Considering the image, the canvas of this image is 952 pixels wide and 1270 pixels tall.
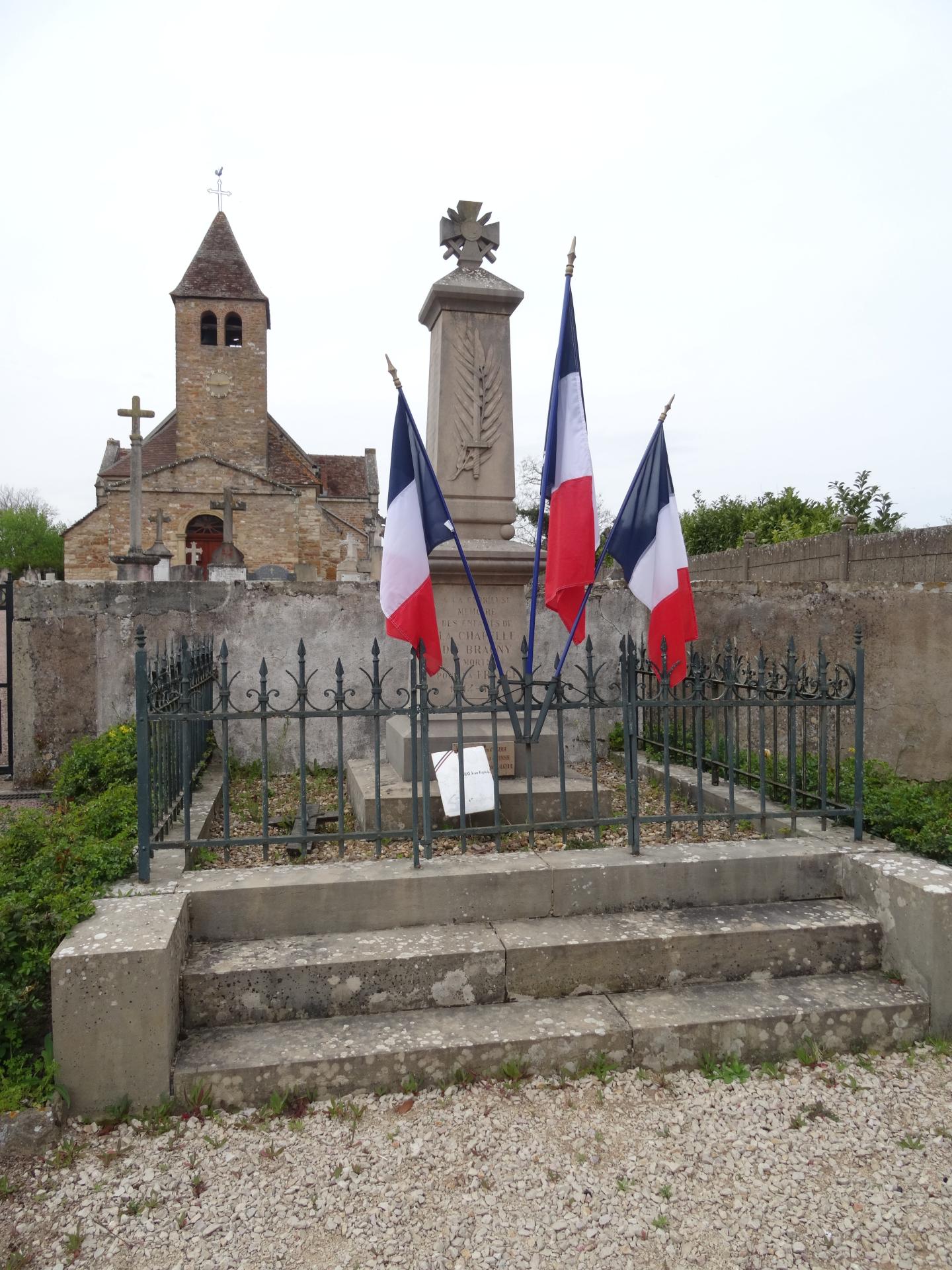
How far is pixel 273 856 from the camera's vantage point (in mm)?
4523

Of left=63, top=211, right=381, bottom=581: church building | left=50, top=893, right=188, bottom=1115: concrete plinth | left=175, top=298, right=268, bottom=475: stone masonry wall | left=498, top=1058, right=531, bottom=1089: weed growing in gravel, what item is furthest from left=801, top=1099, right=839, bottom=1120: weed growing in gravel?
left=175, top=298, right=268, bottom=475: stone masonry wall

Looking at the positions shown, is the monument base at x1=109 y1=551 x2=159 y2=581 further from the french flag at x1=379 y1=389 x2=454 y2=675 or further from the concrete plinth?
the concrete plinth

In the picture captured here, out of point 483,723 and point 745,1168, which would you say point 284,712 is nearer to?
point 483,723

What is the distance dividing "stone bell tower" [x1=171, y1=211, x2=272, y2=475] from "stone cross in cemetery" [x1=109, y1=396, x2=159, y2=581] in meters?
13.0

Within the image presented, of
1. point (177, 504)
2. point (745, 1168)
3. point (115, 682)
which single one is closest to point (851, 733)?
point (745, 1168)

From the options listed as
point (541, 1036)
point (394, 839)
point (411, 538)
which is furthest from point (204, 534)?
point (541, 1036)

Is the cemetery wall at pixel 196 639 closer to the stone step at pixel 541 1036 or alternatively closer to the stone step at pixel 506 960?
the stone step at pixel 506 960

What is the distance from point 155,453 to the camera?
3038cm

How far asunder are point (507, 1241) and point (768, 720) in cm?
459

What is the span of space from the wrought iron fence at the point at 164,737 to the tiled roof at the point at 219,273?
1132 inches

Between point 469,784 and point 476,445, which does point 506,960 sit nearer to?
point 469,784

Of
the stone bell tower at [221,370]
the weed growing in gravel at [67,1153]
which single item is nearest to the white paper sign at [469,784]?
the weed growing in gravel at [67,1153]

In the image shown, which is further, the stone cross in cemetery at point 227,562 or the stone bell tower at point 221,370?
the stone bell tower at point 221,370

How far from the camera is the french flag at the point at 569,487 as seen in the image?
157 inches
